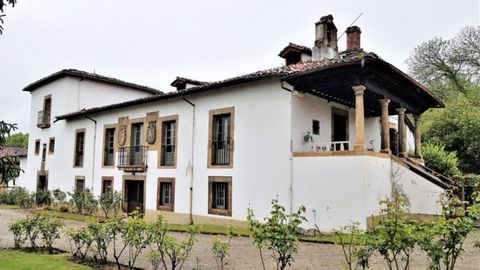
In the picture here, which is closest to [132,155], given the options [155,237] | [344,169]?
[344,169]

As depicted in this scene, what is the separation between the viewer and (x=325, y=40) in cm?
1611

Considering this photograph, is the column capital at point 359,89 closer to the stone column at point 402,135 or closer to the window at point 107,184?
the stone column at point 402,135

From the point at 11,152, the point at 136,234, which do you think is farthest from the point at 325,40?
the point at 11,152

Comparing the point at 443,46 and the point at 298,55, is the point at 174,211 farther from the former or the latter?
the point at 443,46

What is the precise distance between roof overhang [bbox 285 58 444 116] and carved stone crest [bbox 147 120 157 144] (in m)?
7.56

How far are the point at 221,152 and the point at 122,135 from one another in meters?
6.80

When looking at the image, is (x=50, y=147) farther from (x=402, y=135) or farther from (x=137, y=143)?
(x=402, y=135)

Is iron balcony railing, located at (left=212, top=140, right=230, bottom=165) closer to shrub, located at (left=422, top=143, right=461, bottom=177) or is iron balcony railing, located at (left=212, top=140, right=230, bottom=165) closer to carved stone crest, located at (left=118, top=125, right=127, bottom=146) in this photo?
carved stone crest, located at (left=118, top=125, right=127, bottom=146)

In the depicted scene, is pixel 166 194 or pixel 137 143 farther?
pixel 137 143

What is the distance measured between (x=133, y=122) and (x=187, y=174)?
16.0ft

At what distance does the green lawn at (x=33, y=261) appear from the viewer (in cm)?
782

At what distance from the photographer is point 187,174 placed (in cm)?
1677

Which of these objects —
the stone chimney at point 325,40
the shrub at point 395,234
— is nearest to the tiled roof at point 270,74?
the stone chimney at point 325,40

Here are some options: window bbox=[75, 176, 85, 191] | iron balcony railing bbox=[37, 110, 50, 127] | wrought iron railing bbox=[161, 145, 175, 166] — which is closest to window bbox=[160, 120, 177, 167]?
wrought iron railing bbox=[161, 145, 175, 166]
